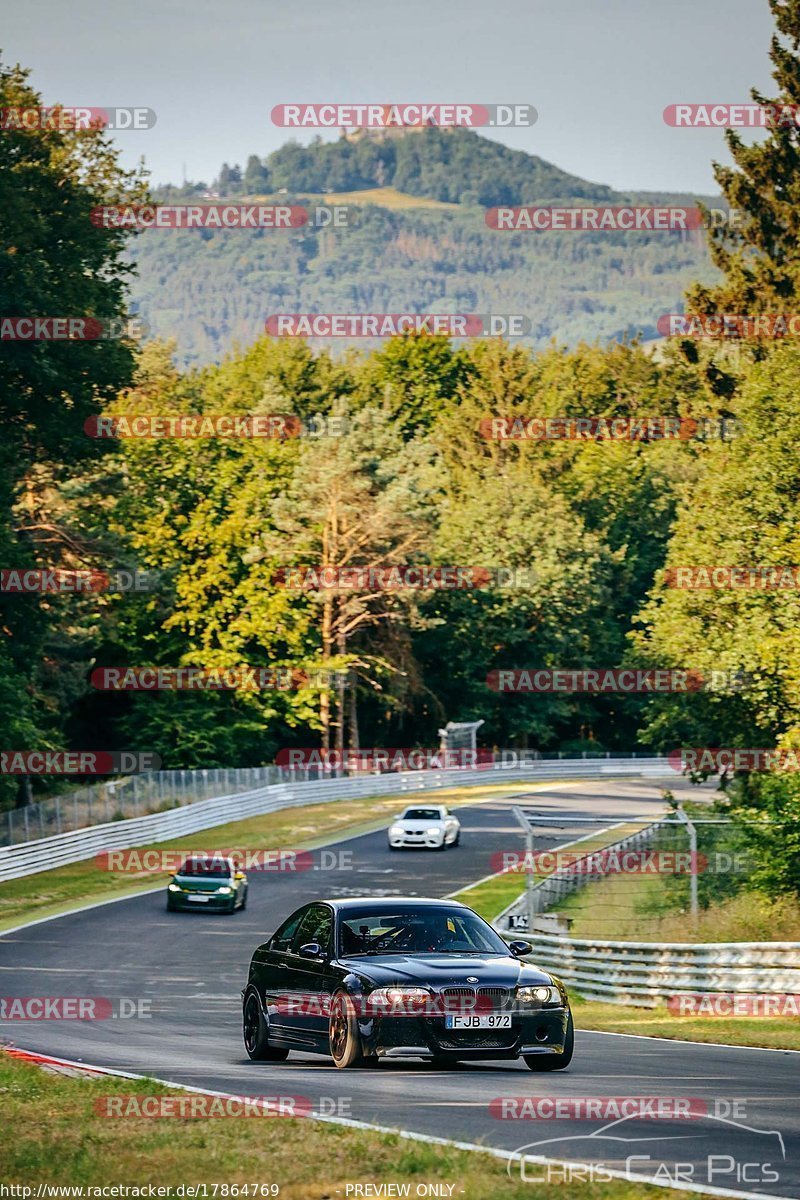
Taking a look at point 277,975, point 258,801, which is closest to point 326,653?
point 258,801

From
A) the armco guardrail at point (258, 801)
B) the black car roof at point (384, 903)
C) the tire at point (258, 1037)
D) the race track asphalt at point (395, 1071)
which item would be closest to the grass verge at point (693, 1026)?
the race track asphalt at point (395, 1071)

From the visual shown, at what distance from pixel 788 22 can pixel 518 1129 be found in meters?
49.9

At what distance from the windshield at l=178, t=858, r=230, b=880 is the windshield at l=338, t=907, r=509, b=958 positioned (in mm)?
23553

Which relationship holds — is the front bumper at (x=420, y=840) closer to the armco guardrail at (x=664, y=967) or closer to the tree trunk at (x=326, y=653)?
the armco guardrail at (x=664, y=967)

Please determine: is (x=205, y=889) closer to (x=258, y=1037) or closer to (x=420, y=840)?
(x=420, y=840)

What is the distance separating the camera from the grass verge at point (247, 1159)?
8.32 meters

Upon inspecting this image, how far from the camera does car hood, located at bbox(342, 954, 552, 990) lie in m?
12.8

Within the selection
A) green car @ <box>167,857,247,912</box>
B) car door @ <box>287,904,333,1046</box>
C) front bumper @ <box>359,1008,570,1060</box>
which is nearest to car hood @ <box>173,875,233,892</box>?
green car @ <box>167,857,247,912</box>

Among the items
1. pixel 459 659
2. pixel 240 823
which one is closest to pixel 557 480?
pixel 459 659

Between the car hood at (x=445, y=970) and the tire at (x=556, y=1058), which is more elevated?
the car hood at (x=445, y=970)

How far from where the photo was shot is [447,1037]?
12688 millimetres

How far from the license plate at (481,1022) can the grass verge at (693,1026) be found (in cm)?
470

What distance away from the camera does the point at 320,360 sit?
376ft

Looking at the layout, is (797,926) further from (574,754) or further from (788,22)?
(574,754)
